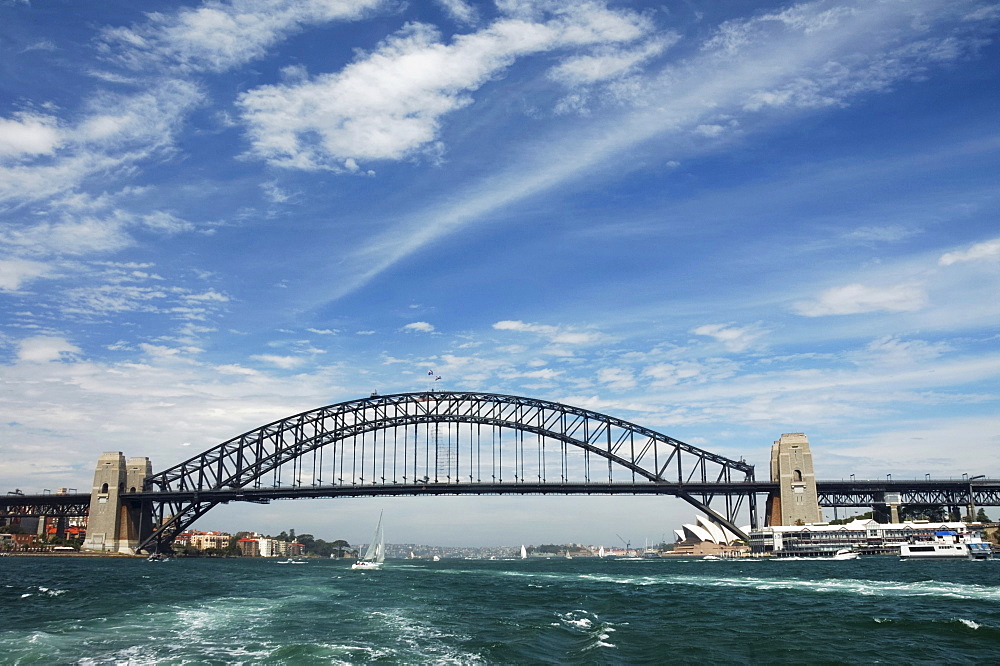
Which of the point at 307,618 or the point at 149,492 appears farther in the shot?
the point at 149,492

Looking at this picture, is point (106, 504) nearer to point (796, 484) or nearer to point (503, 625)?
point (796, 484)

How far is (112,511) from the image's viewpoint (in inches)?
5640

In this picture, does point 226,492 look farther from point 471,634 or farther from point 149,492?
point 471,634

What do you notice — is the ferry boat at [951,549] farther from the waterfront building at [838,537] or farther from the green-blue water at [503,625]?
the green-blue water at [503,625]

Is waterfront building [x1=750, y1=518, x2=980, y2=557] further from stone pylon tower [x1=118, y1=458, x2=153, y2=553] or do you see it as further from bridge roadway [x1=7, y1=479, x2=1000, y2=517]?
stone pylon tower [x1=118, y1=458, x2=153, y2=553]

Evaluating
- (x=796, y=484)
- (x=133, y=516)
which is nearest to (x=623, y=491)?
(x=796, y=484)

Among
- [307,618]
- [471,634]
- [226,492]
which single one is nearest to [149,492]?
[226,492]

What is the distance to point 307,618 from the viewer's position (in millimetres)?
40406

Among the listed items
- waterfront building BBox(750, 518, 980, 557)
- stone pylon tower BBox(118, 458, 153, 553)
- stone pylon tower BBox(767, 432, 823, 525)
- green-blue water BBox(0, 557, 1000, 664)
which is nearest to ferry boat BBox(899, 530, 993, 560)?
waterfront building BBox(750, 518, 980, 557)

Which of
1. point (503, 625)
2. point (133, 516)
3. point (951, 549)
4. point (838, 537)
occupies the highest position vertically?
point (133, 516)

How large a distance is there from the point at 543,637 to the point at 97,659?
55.8 ft

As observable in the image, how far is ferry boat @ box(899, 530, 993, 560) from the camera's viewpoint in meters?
123

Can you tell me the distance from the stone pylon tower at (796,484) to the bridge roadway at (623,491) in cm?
292

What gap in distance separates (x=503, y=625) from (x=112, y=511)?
128 m
